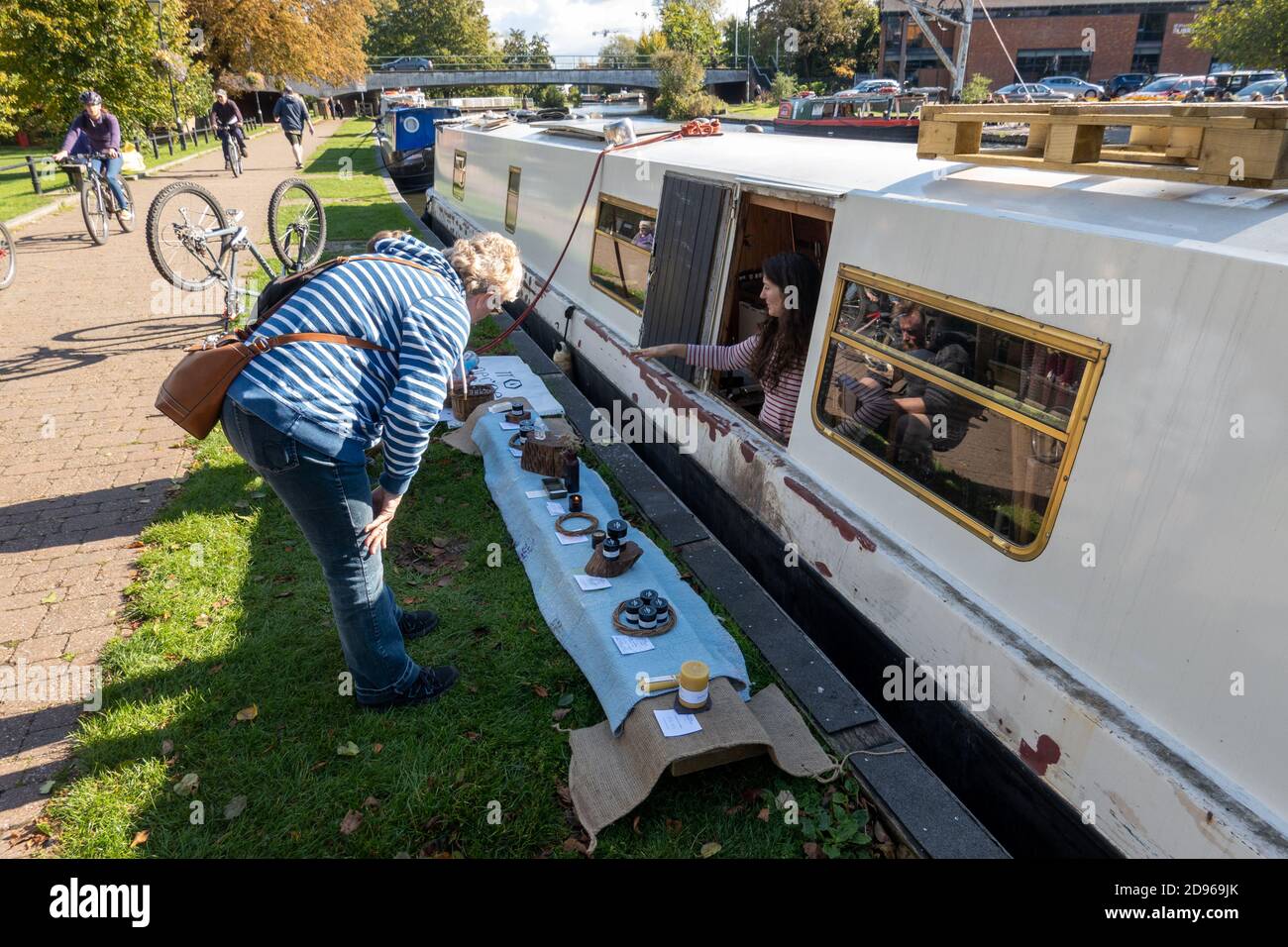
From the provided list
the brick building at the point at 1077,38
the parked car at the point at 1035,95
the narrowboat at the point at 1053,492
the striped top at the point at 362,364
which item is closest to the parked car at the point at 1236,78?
the parked car at the point at 1035,95

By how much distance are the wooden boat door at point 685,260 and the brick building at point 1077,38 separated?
178ft

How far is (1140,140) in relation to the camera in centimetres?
334

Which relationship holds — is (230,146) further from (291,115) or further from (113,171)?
(113,171)


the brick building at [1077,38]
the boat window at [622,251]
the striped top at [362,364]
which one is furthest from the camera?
the brick building at [1077,38]

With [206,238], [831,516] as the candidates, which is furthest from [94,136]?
[831,516]

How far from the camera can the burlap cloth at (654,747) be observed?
10.9ft

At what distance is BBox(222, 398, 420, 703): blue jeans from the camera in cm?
300

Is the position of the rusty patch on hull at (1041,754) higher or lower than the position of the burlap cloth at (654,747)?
higher

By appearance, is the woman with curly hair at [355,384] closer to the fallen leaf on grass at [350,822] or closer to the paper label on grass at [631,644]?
the fallen leaf on grass at [350,822]

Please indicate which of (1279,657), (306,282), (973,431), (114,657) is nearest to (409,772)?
(114,657)

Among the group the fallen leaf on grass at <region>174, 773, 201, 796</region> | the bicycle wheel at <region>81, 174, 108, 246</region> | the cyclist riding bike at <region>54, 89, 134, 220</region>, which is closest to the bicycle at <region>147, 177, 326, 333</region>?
the cyclist riding bike at <region>54, 89, 134, 220</region>

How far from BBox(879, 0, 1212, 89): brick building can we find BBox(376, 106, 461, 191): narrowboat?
4111 centimetres

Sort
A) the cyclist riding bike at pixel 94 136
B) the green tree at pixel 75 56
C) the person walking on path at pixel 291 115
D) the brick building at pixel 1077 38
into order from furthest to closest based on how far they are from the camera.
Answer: the brick building at pixel 1077 38 → the person walking on path at pixel 291 115 → the green tree at pixel 75 56 → the cyclist riding bike at pixel 94 136

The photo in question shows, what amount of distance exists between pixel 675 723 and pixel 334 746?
65.4 inches
